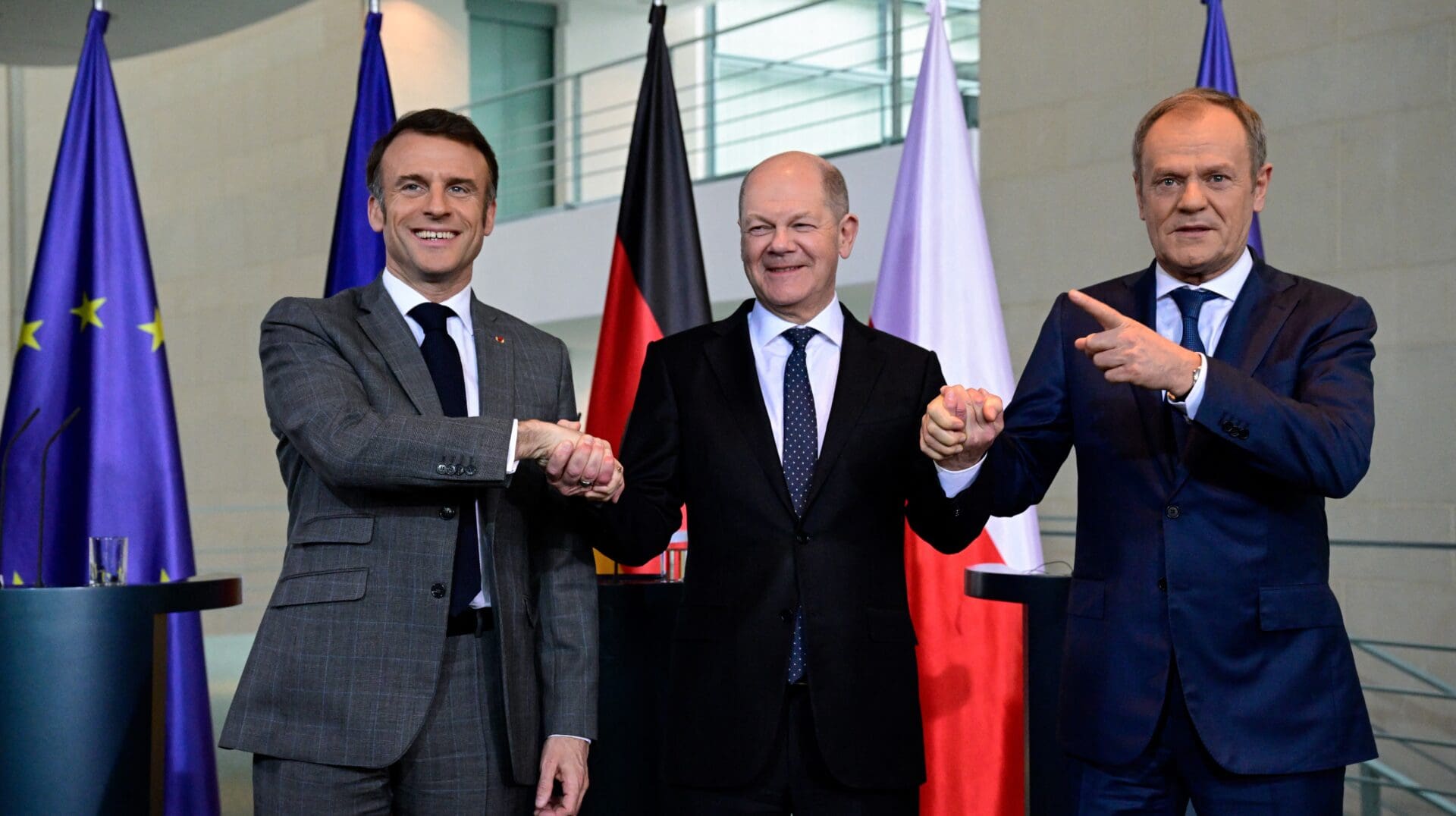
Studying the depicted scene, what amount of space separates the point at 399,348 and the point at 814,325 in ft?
2.41

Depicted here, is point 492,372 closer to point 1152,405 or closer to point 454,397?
point 454,397

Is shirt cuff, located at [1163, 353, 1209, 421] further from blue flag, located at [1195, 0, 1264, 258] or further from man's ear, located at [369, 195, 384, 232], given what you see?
blue flag, located at [1195, 0, 1264, 258]

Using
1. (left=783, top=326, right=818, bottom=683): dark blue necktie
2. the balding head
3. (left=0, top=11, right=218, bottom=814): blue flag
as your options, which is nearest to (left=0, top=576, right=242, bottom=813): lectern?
(left=0, top=11, right=218, bottom=814): blue flag

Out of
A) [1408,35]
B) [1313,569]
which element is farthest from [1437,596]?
[1313,569]

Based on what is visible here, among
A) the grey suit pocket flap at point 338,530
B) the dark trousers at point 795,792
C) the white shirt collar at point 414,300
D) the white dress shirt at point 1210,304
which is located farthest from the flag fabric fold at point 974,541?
the grey suit pocket flap at point 338,530

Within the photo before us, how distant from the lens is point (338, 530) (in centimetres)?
219

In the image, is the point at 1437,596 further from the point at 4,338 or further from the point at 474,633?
the point at 4,338

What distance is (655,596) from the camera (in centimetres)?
349

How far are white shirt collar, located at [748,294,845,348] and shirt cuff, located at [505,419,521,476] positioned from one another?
572 mm

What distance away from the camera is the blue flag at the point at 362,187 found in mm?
4762

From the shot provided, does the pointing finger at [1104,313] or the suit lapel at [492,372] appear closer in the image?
the pointing finger at [1104,313]

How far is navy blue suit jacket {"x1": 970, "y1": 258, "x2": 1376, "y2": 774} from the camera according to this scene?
6.43 feet

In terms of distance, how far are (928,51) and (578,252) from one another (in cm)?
523

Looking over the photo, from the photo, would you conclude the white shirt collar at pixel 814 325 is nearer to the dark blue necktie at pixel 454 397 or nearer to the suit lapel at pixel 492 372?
the suit lapel at pixel 492 372
